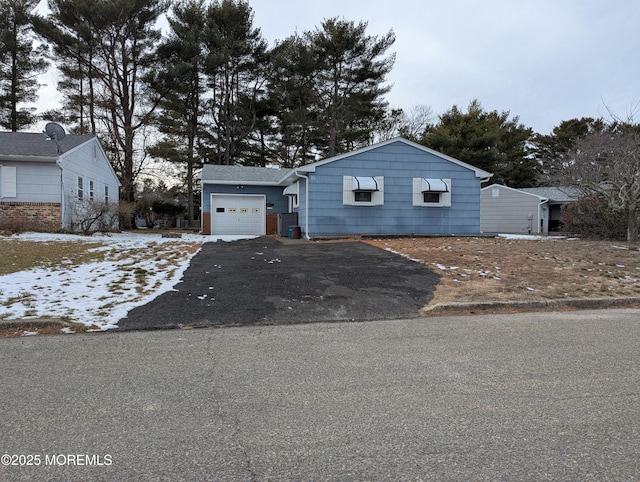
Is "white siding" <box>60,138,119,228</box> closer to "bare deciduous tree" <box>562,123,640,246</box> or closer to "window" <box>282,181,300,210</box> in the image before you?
"window" <box>282,181,300,210</box>

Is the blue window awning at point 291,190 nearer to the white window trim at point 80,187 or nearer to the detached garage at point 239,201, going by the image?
the detached garage at point 239,201

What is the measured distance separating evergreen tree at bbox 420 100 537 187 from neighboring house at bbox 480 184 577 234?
4566mm

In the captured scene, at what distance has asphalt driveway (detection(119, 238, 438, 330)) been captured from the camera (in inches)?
223

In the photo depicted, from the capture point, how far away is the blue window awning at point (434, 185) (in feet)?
54.5

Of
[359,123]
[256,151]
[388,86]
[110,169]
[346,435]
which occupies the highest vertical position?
[388,86]

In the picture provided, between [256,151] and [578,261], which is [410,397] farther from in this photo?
[256,151]

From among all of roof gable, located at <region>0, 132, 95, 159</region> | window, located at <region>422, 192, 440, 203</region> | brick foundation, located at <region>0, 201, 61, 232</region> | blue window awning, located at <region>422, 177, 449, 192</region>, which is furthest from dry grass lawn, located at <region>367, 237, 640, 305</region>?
roof gable, located at <region>0, 132, 95, 159</region>

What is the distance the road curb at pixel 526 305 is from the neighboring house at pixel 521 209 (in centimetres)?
2324

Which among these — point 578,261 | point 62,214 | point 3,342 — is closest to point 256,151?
point 62,214

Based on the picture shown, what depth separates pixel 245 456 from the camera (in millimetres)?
2346

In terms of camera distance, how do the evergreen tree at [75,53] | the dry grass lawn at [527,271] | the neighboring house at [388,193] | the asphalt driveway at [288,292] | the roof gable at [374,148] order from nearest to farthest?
the asphalt driveway at [288,292], the dry grass lawn at [527,271], the roof gable at [374,148], the neighboring house at [388,193], the evergreen tree at [75,53]

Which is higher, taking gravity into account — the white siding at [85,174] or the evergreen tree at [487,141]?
the evergreen tree at [487,141]

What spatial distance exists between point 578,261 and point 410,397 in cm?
908

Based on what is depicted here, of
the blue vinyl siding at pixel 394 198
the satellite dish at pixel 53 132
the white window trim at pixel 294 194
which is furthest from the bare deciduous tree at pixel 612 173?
the satellite dish at pixel 53 132
